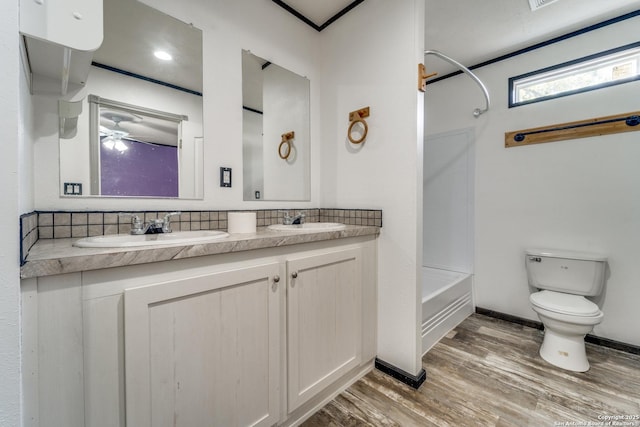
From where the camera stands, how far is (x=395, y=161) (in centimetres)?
159

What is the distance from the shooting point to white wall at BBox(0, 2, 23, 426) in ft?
1.76

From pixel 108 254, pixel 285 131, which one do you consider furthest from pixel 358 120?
pixel 108 254

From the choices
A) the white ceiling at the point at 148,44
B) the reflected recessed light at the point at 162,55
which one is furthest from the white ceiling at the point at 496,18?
the reflected recessed light at the point at 162,55

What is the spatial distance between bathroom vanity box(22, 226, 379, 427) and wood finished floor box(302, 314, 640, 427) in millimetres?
256

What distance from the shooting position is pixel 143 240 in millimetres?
1099

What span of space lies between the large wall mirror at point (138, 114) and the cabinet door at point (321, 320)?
78 cm

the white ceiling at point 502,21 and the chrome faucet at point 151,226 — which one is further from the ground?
the white ceiling at point 502,21

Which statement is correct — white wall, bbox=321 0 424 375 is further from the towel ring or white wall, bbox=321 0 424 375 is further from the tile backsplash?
the towel ring

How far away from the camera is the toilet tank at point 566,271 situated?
186 centimetres

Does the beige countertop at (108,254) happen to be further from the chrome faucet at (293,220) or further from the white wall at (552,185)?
the white wall at (552,185)

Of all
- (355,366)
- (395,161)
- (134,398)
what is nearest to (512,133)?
(395,161)

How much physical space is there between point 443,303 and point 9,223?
241 centimetres

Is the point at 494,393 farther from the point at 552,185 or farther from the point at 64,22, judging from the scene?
the point at 64,22

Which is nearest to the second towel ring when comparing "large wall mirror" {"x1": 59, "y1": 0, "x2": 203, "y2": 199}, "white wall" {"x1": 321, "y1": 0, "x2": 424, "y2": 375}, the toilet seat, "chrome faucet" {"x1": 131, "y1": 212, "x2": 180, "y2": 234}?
"white wall" {"x1": 321, "y1": 0, "x2": 424, "y2": 375}
